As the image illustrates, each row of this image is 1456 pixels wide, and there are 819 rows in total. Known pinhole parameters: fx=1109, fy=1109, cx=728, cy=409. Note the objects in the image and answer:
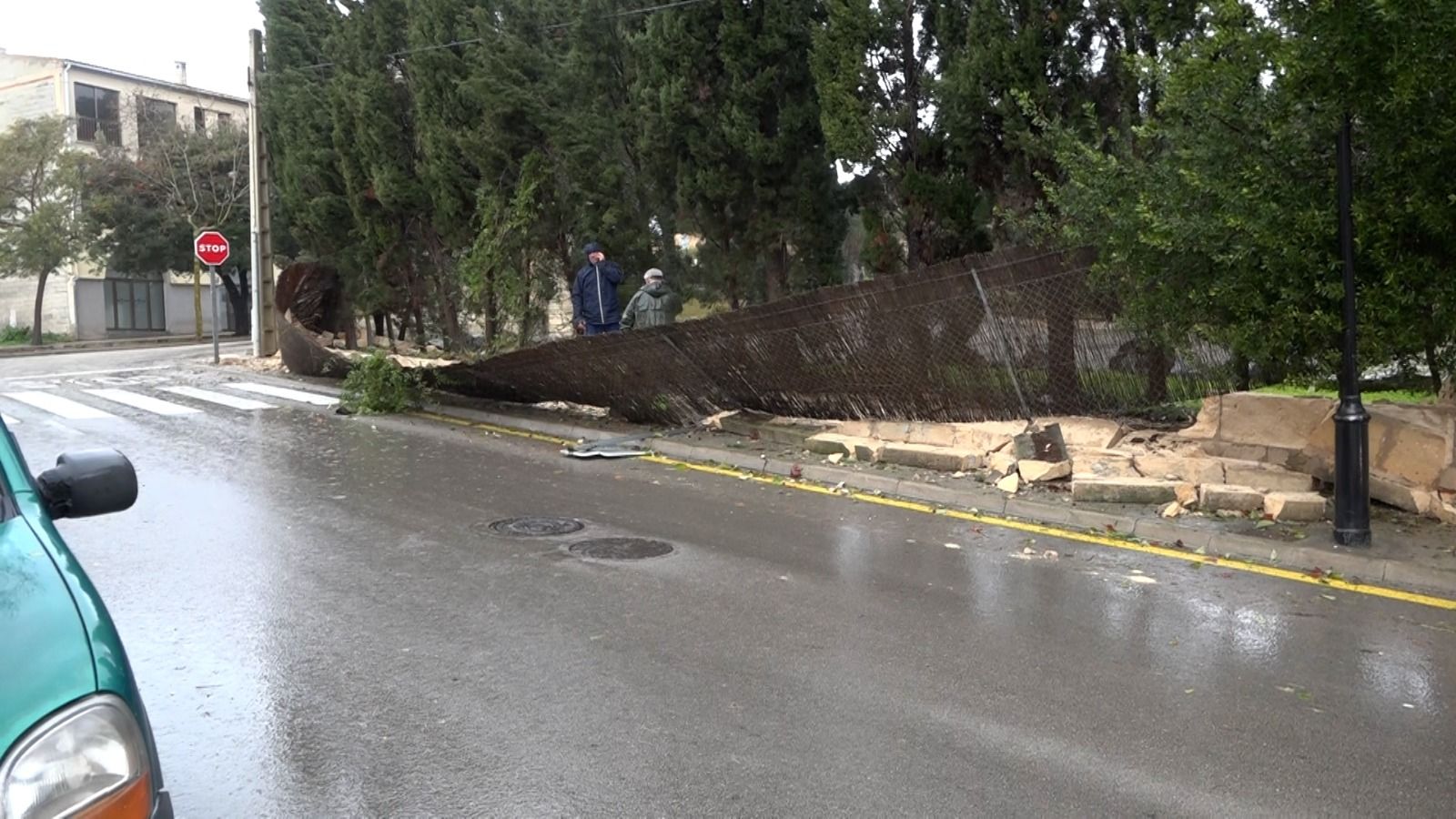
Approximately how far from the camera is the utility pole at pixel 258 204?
2247 centimetres

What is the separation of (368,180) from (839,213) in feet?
33.7

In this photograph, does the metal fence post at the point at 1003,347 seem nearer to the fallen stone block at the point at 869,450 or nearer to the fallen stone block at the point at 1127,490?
the fallen stone block at the point at 869,450

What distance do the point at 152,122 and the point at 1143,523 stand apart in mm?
42906

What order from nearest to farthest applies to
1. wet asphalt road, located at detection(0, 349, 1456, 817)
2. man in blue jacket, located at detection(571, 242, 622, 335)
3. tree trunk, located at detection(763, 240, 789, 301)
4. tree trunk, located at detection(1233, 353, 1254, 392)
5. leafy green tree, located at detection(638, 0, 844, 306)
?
wet asphalt road, located at detection(0, 349, 1456, 817) → tree trunk, located at detection(1233, 353, 1254, 392) → man in blue jacket, located at detection(571, 242, 622, 335) → leafy green tree, located at detection(638, 0, 844, 306) → tree trunk, located at detection(763, 240, 789, 301)

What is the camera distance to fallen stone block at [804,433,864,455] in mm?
10984

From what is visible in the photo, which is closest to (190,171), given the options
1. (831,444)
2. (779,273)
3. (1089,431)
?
(779,273)

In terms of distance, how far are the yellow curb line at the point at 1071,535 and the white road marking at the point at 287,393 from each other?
7032 millimetres

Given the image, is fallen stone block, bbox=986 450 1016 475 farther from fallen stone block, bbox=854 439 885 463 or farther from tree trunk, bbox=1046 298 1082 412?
fallen stone block, bbox=854 439 885 463

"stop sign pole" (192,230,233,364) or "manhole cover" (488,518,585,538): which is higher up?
"stop sign pole" (192,230,233,364)

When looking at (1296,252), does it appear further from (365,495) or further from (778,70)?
(778,70)

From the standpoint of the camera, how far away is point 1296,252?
24.2 ft

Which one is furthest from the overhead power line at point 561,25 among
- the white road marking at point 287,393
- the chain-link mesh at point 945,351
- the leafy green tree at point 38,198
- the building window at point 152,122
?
the building window at point 152,122

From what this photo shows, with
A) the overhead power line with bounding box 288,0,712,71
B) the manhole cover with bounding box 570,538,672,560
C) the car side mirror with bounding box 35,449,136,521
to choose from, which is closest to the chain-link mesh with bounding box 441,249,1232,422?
the manhole cover with bounding box 570,538,672,560

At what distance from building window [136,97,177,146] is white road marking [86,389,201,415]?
25631mm
